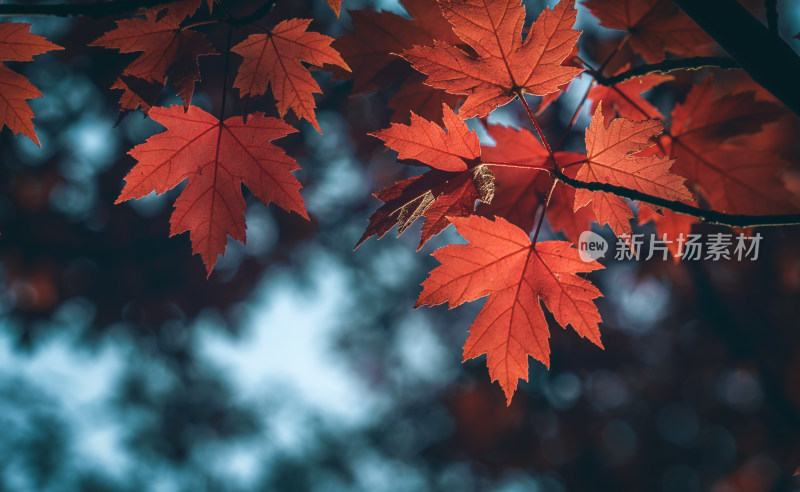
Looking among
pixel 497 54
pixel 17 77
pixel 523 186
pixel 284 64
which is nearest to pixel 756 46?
pixel 497 54

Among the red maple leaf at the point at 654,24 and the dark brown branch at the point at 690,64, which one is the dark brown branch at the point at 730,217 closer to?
the dark brown branch at the point at 690,64

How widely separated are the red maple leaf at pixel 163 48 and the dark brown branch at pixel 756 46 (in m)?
1.27

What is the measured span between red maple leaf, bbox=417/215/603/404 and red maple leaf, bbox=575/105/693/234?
153mm

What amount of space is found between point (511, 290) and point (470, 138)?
19.1 inches

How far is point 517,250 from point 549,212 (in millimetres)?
405

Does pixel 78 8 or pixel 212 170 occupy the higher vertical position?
pixel 78 8

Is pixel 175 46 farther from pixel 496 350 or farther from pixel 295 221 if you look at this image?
pixel 295 221

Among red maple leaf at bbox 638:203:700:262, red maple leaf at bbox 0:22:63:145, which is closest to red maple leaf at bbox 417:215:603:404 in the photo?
red maple leaf at bbox 638:203:700:262

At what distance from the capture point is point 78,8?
2.93ft

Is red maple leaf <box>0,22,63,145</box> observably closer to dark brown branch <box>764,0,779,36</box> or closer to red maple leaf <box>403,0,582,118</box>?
red maple leaf <box>403,0,582,118</box>

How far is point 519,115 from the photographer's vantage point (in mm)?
4590

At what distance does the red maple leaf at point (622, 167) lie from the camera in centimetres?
111

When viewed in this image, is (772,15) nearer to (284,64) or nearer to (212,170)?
(284,64)

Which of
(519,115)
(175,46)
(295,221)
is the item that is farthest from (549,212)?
(295,221)
